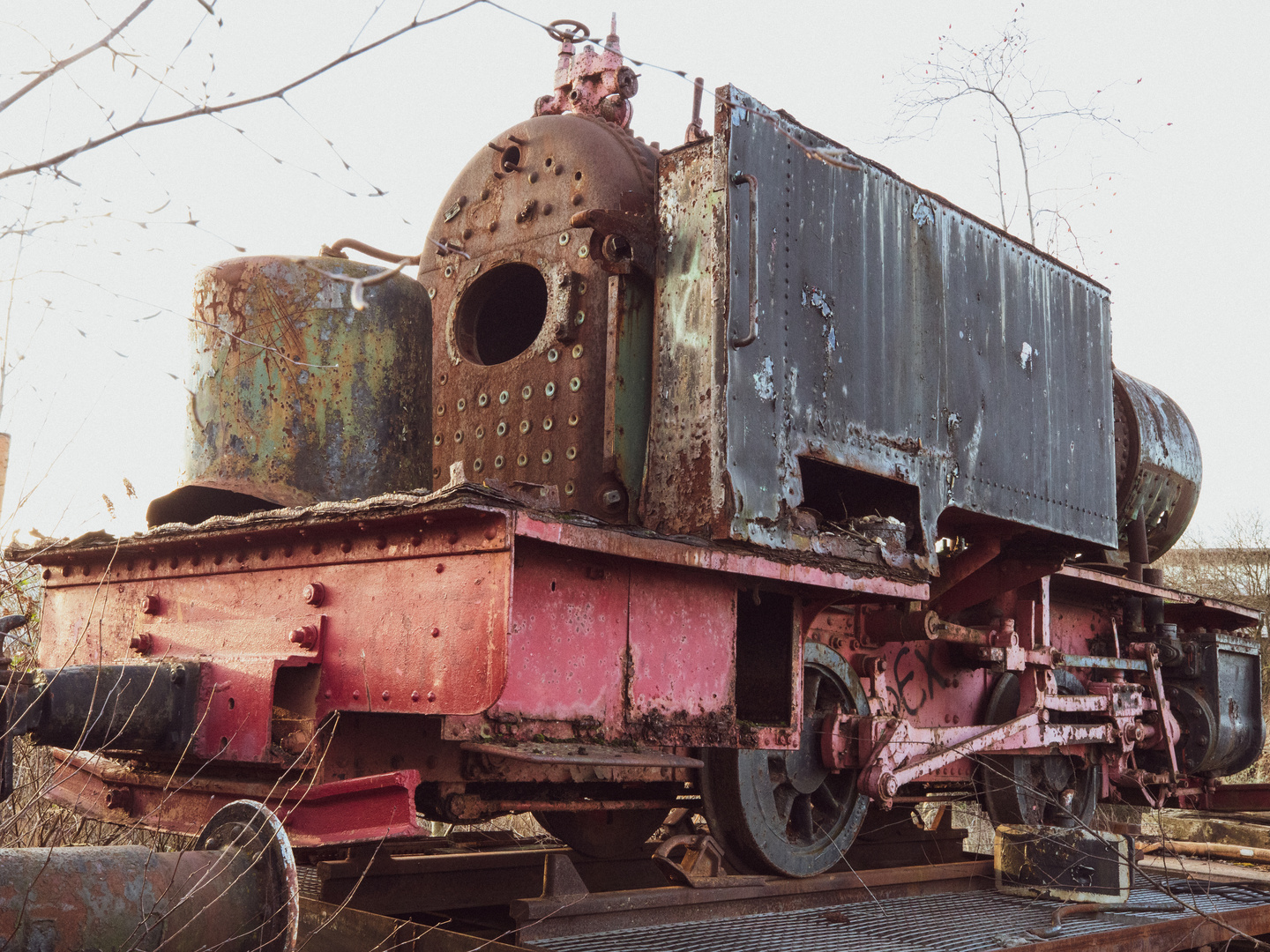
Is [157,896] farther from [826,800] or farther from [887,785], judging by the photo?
[826,800]

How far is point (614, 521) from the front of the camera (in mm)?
4977

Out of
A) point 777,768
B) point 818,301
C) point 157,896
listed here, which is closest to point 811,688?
point 777,768

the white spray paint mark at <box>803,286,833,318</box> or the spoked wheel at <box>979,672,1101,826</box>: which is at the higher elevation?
the white spray paint mark at <box>803,286,833,318</box>

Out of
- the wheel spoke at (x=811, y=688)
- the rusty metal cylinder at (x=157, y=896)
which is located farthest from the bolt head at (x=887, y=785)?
the rusty metal cylinder at (x=157, y=896)

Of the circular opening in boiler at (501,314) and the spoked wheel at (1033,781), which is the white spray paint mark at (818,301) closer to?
the circular opening in boiler at (501,314)

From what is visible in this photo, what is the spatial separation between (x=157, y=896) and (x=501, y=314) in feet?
12.2

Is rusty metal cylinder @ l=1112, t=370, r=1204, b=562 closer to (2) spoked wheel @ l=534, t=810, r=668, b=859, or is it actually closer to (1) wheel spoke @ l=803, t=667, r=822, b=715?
(1) wheel spoke @ l=803, t=667, r=822, b=715

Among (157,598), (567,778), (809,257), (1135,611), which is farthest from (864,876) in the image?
(1135,611)

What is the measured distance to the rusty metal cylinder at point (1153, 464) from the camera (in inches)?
330

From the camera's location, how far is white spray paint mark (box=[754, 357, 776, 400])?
466 centimetres

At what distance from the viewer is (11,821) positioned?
3.54m

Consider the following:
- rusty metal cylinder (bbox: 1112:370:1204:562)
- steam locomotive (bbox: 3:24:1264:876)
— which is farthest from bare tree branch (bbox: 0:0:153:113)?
rusty metal cylinder (bbox: 1112:370:1204:562)

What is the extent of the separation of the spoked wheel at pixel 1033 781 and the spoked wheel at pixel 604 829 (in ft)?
6.40

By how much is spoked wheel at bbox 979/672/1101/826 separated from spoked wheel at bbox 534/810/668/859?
1.95 metres
